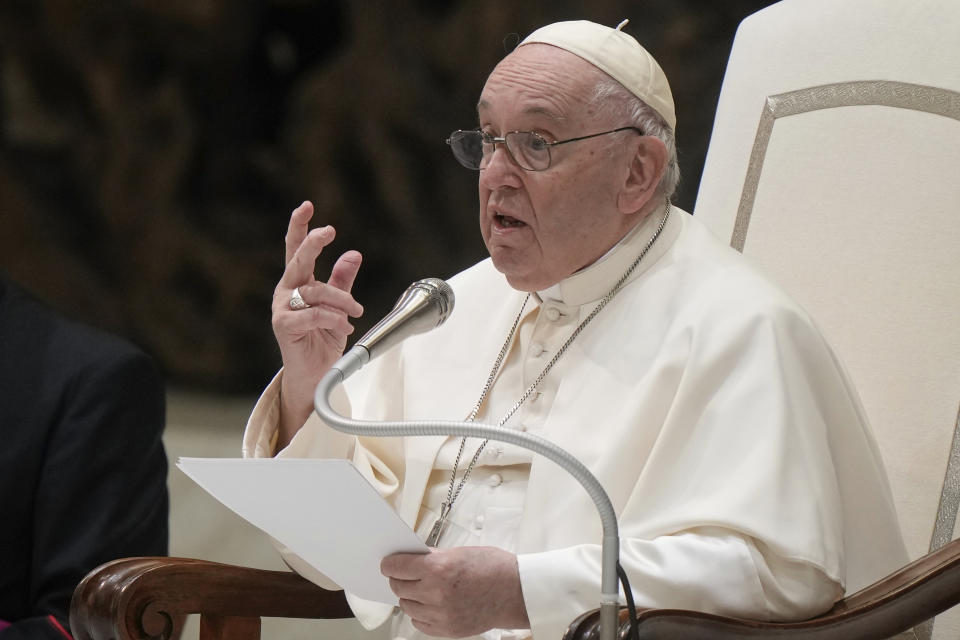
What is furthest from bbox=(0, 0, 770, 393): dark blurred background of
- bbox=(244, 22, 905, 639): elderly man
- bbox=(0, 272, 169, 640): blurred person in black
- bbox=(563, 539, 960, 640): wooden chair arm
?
bbox=(563, 539, 960, 640): wooden chair arm

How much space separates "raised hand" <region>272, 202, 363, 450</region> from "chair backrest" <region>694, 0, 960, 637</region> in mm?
1036

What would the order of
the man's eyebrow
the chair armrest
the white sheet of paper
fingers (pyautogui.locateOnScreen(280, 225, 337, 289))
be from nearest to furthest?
the white sheet of paper → the chair armrest → fingers (pyautogui.locateOnScreen(280, 225, 337, 289)) → the man's eyebrow

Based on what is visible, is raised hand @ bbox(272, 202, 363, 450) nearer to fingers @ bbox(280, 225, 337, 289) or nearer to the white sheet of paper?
fingers @ bbox(280, 225, 337, 289)

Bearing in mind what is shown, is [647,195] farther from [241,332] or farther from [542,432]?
[241,332]

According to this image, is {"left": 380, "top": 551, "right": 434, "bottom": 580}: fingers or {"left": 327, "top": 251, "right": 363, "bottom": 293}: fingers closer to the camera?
{"left": 380, "top": 551, "right": 434, "bottom": 580}: fingers

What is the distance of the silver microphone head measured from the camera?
193 centimetres

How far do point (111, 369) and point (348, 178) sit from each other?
10.4 ft

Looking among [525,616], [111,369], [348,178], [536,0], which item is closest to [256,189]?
[348,178]

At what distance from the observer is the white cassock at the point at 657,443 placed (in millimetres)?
2141

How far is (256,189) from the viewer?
5898 millimetres

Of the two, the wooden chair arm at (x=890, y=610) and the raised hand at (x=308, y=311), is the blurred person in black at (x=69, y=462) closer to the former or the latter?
the raised hand at (x=308, y=311)

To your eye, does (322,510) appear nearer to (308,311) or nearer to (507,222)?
(308,311)

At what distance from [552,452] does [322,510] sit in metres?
0.54

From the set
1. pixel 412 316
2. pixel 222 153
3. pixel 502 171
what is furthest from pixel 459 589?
pixel 222 153
